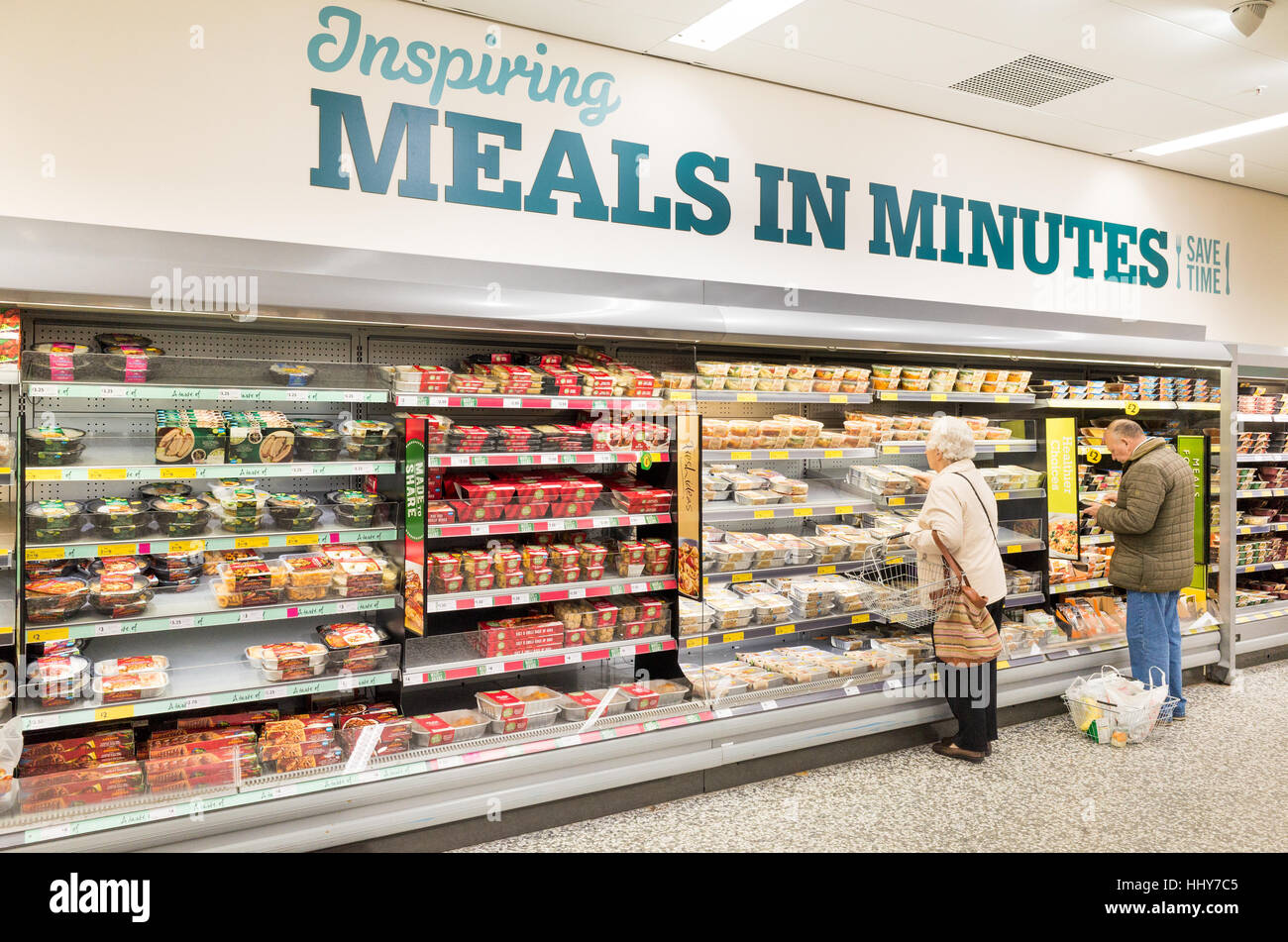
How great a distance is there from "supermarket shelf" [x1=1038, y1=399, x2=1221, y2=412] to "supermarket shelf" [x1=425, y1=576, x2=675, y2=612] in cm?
300

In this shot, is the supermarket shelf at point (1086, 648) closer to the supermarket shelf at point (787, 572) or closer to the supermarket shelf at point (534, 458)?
the supermarket shelf at point (787, 572)

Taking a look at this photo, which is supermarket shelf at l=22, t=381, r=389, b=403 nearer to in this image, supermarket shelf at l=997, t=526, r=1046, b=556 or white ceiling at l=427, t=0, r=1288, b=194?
white ceiling at l=427, t=0, r=1288, b=194

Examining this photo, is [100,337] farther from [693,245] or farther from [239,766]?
[693,245]

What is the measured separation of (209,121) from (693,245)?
99.8 inches

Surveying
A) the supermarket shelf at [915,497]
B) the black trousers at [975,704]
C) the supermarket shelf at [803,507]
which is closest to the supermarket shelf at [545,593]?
the supermarket shelf at [803,507]

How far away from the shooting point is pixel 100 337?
3.35 m

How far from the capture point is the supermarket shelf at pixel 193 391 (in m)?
2.98

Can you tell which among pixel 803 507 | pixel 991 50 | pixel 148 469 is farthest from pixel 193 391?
pixel 991 50

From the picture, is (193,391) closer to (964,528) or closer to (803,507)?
(803,507)

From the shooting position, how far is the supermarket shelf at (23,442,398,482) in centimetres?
305

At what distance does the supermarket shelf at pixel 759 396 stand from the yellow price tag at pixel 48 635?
2.67 meters

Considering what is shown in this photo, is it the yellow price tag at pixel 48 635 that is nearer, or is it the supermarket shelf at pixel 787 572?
the yellow price tag at pixel 48 635

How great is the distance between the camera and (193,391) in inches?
126

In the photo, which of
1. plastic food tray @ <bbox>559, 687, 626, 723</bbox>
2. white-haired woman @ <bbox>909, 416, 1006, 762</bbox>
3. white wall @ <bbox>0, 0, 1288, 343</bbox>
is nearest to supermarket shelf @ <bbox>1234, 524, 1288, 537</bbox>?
white wall @ <bbox>0, 0, 1288, 343</bbox>
